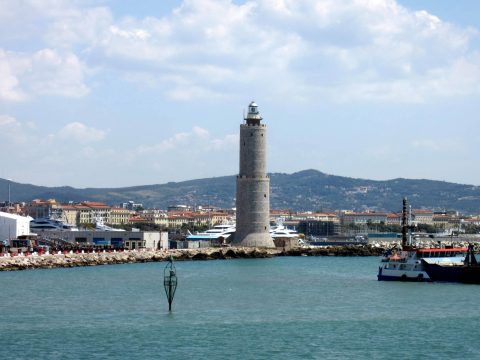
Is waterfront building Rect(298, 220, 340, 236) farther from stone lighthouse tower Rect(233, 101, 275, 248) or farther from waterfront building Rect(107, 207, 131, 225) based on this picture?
stone lighthouse tower Rect(233, 101, 275, 248)

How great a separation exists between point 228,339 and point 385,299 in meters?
12.1

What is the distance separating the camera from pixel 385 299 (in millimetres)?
36562

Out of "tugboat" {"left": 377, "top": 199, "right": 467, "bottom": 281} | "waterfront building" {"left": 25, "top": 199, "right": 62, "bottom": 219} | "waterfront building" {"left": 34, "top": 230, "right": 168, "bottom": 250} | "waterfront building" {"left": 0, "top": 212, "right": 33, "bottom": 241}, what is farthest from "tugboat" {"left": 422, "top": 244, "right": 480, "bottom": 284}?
"waterfront building" {"left": 25, "top": 199, "right": 62, "bottom": 219}

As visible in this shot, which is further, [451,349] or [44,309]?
[44,309]

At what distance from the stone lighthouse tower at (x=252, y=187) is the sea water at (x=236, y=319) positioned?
27485 millimetres

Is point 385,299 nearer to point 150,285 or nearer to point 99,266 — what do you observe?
point 150,285

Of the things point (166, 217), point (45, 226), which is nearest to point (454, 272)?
point (45, 226)

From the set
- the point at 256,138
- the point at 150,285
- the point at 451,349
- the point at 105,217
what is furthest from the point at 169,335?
the point at 105,217

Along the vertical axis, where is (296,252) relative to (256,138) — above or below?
below

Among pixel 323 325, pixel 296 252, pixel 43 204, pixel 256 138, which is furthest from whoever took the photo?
pixel 43 204

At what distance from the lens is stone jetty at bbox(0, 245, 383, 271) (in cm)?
5459

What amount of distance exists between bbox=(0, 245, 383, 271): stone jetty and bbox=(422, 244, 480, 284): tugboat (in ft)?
71.5

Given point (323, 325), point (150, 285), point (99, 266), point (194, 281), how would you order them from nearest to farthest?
point (323, 325), point (150, 285), point (194, 281), point (99, 266)

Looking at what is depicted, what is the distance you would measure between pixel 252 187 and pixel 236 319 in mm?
44766
